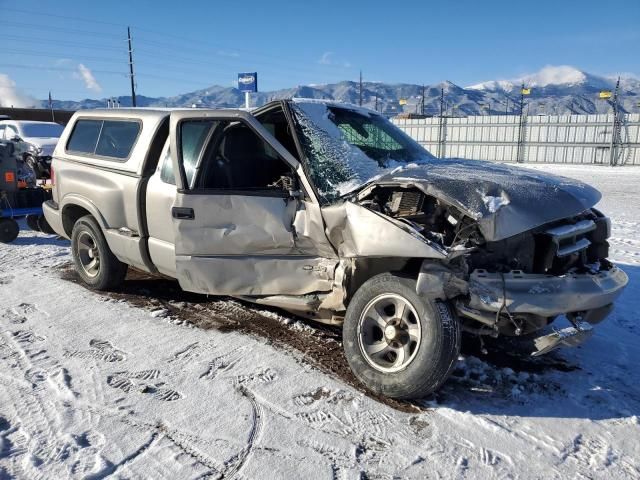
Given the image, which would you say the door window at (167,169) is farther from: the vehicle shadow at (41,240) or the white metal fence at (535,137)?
the white metal fence at (535,137)

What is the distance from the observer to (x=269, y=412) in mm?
3012

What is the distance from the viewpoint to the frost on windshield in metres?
3.73

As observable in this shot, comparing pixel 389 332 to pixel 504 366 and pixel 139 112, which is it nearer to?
pixel 504 366

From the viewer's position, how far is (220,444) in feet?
8.82

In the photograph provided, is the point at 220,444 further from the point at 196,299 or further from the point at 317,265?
the point at 196,299

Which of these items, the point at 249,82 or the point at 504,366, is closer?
the point at 504,366

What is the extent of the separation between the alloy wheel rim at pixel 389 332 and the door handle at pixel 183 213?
5.57ft

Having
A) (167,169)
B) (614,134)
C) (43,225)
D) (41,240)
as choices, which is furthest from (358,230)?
(614,134)

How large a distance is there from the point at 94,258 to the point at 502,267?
14.2 ft

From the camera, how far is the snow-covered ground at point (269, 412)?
2.55 metres

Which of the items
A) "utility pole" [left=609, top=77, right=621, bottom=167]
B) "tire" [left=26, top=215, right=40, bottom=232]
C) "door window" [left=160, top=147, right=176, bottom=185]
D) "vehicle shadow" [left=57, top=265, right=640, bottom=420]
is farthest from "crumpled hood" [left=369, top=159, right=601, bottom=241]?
"utility pole" [left=609, top=77, right=621, bottom=167]

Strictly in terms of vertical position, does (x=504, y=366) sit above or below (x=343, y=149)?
below

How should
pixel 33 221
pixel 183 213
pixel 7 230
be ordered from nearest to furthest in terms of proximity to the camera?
1. pixel 183 213
2. pixel 7 230
3. pixel 33 221

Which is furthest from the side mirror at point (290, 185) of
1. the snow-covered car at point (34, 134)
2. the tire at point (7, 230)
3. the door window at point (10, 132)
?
the door window at point (10, 132)
